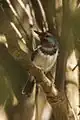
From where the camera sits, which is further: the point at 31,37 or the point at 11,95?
the point at 11,95

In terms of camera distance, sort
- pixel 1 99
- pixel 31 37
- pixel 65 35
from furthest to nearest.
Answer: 1. pixel 1 99
2. pixel 65 35
3. pixel 31 37

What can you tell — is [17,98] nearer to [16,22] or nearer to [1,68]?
[1,68]

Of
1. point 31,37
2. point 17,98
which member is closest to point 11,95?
point 17,98

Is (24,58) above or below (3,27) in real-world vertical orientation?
below

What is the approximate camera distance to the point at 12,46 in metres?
1.06

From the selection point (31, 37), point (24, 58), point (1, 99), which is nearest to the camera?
point (24, 58)

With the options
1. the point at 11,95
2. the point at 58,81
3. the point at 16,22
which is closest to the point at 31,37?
the point at 16,22

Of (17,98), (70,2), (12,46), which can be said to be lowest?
(17,98)

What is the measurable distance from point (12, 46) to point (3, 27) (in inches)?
3.2

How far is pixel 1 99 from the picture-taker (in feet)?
4.53

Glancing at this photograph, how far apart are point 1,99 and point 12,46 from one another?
38 cm

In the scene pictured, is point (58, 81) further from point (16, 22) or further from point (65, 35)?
point (16, 22)

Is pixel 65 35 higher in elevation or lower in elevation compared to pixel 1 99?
higher

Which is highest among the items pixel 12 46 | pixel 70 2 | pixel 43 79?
pixel 70 2
